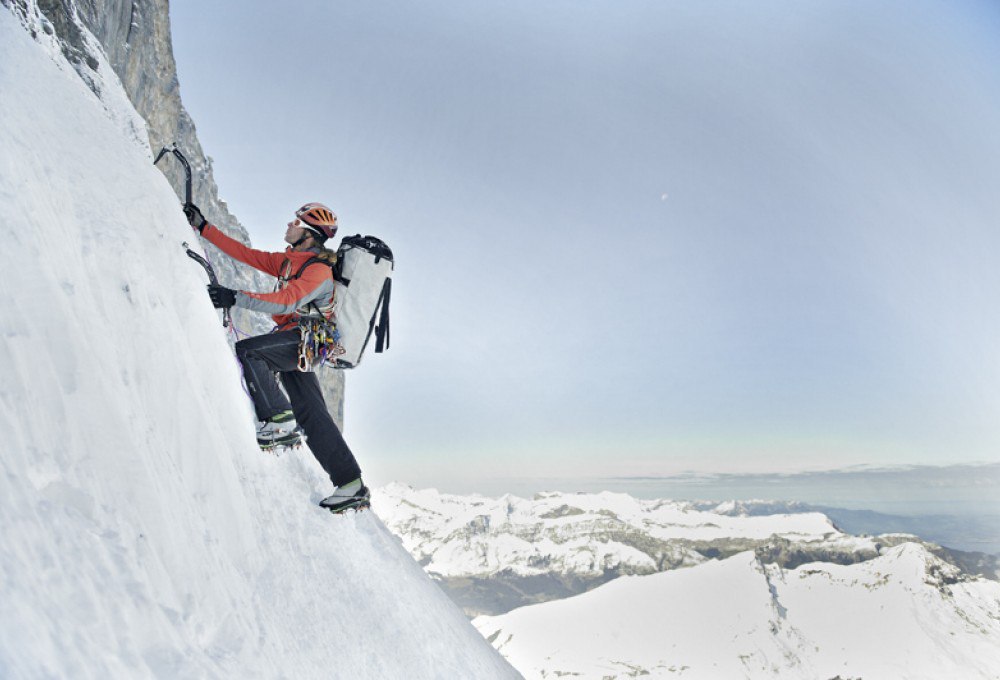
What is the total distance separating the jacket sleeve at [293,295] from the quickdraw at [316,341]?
0.82 ft

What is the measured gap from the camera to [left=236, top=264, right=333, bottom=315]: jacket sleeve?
185 inches

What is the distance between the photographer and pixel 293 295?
15.9 ft

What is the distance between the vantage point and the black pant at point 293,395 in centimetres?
498

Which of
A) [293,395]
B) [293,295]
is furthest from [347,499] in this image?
[293,295]

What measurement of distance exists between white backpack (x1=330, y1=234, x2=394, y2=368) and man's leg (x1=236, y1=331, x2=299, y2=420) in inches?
19.4

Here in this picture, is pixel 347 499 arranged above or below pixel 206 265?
below

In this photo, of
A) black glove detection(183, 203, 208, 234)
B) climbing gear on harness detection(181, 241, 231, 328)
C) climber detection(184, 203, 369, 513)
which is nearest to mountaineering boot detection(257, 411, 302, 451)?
climber detection(184, 203, 369, 513)

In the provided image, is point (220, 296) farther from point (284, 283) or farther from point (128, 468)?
point (128, 468)

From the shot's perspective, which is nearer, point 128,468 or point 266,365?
point 128,468

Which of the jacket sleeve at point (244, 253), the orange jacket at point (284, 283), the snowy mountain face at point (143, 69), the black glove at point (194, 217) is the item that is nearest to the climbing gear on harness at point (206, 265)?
the orange jacket at point (284, 283)

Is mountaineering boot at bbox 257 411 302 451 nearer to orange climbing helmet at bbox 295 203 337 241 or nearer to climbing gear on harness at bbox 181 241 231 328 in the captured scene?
climbing gear on harness at bbox 181 241 231 328

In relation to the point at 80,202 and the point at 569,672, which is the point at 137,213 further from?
the point at 569,672

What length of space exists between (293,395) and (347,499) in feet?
3.95

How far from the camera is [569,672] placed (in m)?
174
